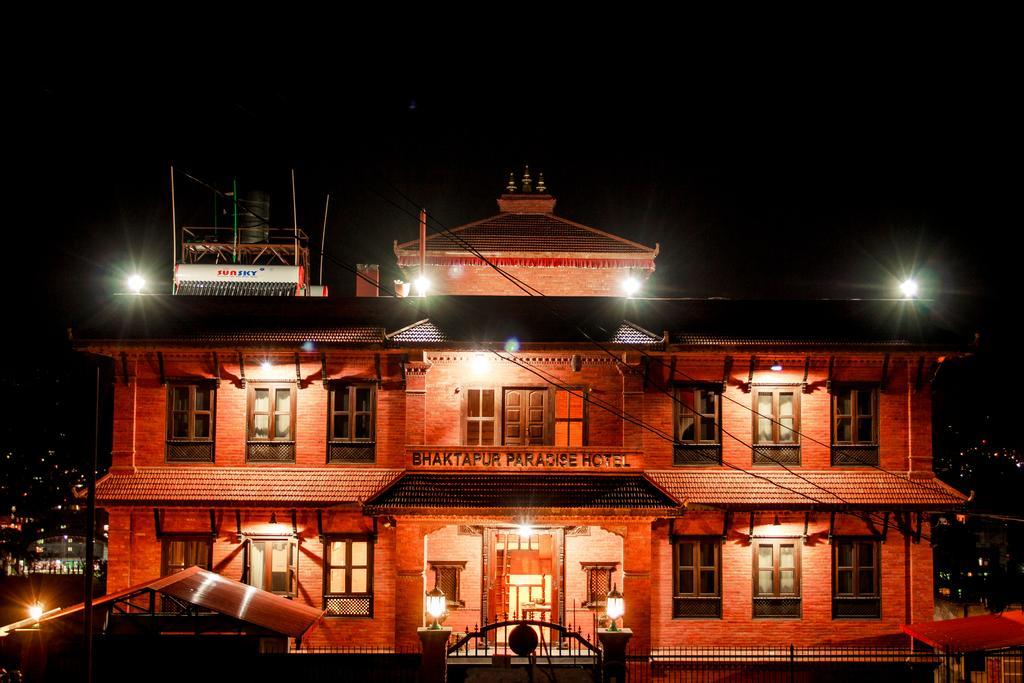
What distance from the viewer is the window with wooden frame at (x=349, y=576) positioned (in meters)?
23.7

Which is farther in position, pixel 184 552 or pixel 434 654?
pixel 184 552

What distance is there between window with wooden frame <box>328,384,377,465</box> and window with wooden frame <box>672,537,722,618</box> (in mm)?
9049

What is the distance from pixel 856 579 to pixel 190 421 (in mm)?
19180

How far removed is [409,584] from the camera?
74.0 ft

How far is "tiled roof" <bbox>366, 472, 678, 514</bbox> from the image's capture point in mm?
22109

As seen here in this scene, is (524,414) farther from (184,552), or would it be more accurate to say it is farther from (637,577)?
(184,552)

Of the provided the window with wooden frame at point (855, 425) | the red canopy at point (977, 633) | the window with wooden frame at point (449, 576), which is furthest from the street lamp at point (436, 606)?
the red canopy at point (977, 633)

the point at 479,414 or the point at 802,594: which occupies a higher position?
the point at 479,414

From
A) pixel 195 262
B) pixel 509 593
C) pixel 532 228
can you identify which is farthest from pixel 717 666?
pixel 195 262

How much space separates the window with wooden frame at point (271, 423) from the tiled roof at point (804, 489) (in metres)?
10.2

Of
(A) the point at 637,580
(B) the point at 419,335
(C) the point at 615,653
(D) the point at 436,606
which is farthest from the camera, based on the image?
(B) the point at 419,335

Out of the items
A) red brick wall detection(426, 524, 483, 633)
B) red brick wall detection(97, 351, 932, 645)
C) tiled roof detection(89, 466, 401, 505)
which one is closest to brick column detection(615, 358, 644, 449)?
red brick wall detection(97, 351, 932, 645)

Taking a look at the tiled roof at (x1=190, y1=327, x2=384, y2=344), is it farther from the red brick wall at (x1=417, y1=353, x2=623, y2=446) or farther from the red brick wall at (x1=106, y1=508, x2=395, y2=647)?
the red brick wall at (x1=106, y1=508, x2=395, y2=647)

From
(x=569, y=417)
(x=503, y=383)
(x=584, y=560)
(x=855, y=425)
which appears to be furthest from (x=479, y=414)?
(x=855, y=425)
